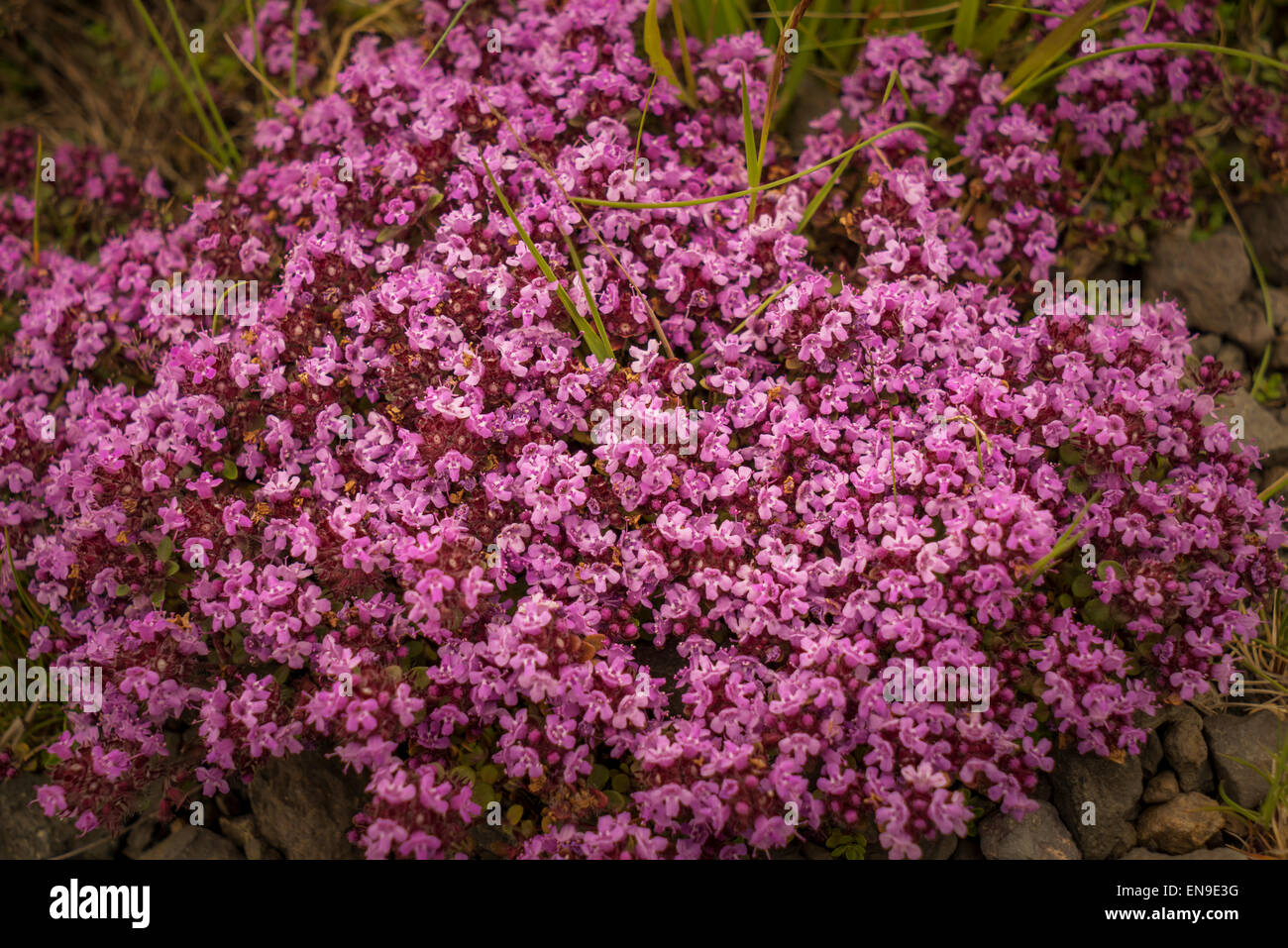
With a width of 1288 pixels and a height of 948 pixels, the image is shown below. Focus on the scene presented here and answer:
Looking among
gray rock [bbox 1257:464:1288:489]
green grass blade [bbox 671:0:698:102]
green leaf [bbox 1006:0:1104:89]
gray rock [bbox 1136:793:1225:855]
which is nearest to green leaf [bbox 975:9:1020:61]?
green leaf [bbox 1006:0:1104:89]

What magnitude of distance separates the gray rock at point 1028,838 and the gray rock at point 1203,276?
125 inches

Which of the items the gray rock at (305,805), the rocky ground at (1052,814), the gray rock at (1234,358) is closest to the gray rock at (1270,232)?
the gray rock at (1234,358)

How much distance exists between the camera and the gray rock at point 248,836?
166 inches

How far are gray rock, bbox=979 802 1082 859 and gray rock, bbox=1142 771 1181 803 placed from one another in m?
0.47

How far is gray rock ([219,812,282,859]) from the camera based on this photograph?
13.8ft

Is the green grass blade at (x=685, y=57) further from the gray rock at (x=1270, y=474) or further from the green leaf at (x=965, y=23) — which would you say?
the gray rock at (x=1270, y=474)

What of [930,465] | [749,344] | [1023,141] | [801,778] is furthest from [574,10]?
[801,778]

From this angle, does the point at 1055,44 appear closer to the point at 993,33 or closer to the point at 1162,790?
the point at 993,33

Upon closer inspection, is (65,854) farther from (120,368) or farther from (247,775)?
(120,368)

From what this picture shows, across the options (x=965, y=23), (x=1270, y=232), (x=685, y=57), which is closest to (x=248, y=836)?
(x=685, y=57)

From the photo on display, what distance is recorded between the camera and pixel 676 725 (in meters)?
3.65

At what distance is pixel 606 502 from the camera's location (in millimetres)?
3955

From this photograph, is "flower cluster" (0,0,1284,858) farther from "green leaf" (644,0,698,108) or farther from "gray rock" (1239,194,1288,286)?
"gray rock" (1239,194,1288,286)
